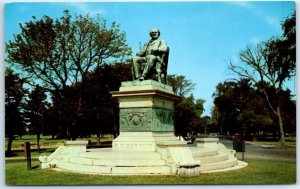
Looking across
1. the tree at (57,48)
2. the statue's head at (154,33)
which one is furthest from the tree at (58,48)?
the statue's head at (154,33)

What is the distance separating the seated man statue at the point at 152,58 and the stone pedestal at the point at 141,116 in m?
0.56

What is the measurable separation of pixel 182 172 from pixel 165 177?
18.3 inches

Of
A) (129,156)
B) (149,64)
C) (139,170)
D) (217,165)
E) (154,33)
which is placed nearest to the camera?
(139,170)

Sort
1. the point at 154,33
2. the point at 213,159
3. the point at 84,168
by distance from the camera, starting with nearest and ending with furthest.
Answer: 1. the point at 84,168
2. the point at 213,159
3. the point at 154,33

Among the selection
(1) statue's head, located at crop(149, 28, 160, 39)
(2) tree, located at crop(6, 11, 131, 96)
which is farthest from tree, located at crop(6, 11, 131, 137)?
(1) statue's head, located at crop(149, 28, 160, 39)

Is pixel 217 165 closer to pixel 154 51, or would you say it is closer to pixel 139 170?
pixel 139 170

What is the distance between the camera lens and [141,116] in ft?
38.6

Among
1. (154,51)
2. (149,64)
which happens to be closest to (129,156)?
(149,64)

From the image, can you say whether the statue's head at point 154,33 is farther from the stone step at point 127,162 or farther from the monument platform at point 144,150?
the stone step at point 127,162

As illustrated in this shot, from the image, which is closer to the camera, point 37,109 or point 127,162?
point 127,162

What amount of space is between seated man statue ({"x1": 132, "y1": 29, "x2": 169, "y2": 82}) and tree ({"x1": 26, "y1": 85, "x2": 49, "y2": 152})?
10.2 meters

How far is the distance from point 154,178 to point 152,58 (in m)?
4.16

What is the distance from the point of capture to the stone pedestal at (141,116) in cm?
1160

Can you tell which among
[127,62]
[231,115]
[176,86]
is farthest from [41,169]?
[231,115]
